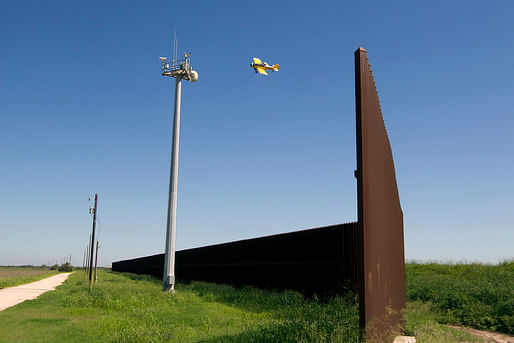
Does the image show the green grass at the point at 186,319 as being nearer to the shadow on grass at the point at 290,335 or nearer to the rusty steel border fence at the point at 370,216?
the shadow on grass at the point at 290,335

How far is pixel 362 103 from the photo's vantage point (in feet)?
19.5

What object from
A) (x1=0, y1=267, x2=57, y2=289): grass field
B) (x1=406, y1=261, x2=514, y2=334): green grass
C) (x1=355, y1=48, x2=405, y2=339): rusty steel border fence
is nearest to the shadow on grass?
(x1=355, y1=48, x2=405, y2=339): rusty steel border fence

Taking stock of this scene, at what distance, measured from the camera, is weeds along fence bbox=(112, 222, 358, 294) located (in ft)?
39.0

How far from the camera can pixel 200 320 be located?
10.7 meters

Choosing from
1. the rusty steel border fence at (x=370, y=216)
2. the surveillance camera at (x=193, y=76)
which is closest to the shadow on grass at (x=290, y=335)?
the rusty steel border fence at (x=370, y=216)

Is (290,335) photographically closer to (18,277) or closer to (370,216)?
(370,216)

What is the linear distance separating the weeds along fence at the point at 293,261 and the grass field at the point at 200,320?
0.65 meters

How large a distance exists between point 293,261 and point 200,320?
4.89 metres

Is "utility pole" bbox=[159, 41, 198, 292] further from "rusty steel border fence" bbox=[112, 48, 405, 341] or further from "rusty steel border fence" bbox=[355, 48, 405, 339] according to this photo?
"rusty steel border fence" bbox=[355, 48, 405, 339]

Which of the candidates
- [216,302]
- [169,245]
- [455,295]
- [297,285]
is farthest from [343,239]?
[169,245]

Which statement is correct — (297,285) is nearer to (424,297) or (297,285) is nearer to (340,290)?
(340,290)

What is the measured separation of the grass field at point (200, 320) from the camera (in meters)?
6.75

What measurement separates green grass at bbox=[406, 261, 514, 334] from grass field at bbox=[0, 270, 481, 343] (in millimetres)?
764

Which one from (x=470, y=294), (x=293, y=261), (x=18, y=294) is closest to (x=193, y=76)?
(x=293, y=261)
